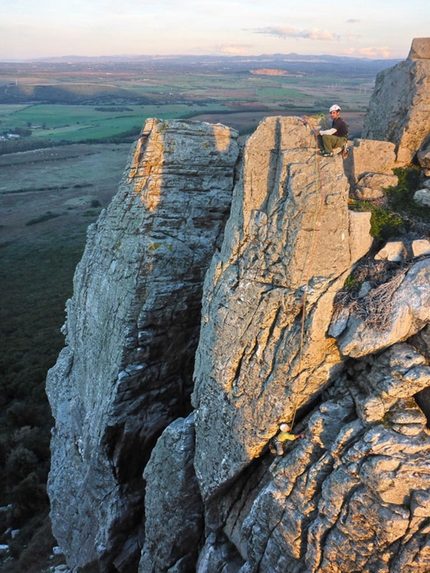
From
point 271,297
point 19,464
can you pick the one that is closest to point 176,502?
point 271,297

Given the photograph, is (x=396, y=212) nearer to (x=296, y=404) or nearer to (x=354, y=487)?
(x=296, y=404)

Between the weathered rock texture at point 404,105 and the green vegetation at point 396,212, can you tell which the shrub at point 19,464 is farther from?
the weathered rock texture at point 404,105

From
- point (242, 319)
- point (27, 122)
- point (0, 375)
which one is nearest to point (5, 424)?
point (0, 375)

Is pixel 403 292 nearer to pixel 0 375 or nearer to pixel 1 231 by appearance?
pixel 0 375

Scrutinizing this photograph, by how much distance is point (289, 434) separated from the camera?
967 centimetres

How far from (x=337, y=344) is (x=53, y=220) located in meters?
70.7

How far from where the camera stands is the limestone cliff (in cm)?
841

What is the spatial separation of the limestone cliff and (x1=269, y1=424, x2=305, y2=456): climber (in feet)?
0.43

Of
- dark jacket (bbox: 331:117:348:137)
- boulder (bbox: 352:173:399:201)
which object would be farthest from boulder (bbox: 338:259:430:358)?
dark jacket (bbox: 331:117:348:137)

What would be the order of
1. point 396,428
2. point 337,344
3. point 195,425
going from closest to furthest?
point 396,428 < point 337,344 < point 195,425

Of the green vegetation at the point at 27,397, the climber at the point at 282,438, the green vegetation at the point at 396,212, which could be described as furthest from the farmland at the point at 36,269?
the green vegetation at the point at 396,212

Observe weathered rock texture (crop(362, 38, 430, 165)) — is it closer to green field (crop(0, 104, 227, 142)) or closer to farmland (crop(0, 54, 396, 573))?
farmland (crop(0, 54, 396, 573))

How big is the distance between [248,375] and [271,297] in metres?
1.88

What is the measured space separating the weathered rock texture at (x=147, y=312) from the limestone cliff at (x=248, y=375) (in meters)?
0.05
